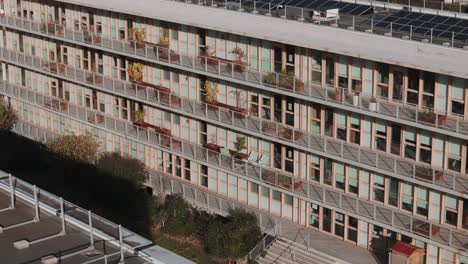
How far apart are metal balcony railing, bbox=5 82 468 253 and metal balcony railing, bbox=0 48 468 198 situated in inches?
80.6

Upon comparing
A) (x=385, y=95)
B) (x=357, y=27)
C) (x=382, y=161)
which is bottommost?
(x=382, y=161)

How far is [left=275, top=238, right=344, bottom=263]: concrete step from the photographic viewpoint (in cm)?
4725

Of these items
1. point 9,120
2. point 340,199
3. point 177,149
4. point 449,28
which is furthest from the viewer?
point 9,120

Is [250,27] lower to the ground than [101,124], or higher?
higher

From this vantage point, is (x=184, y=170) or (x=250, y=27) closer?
(x=250, y=27)

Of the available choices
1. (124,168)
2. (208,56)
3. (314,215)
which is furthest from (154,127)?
(314,215)

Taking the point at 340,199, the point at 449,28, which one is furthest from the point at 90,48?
the point at 449,28

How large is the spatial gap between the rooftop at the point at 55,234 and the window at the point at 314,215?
1487cm

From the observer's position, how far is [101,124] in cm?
6178

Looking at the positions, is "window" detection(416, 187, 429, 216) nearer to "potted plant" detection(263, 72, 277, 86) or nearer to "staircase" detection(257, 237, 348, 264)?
"staircase" detection(257, 237, 348, 264)

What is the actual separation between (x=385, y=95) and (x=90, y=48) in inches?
910

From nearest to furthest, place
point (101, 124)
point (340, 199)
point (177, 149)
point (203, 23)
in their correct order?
point (340, 199) → point (203, 23) → point (177, 149) → point (101, 124)

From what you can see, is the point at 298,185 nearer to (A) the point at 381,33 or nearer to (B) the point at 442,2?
(A) the point at 381,33

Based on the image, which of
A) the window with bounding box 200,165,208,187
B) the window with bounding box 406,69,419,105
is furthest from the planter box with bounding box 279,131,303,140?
the window with bounding box 200,165,208,187
